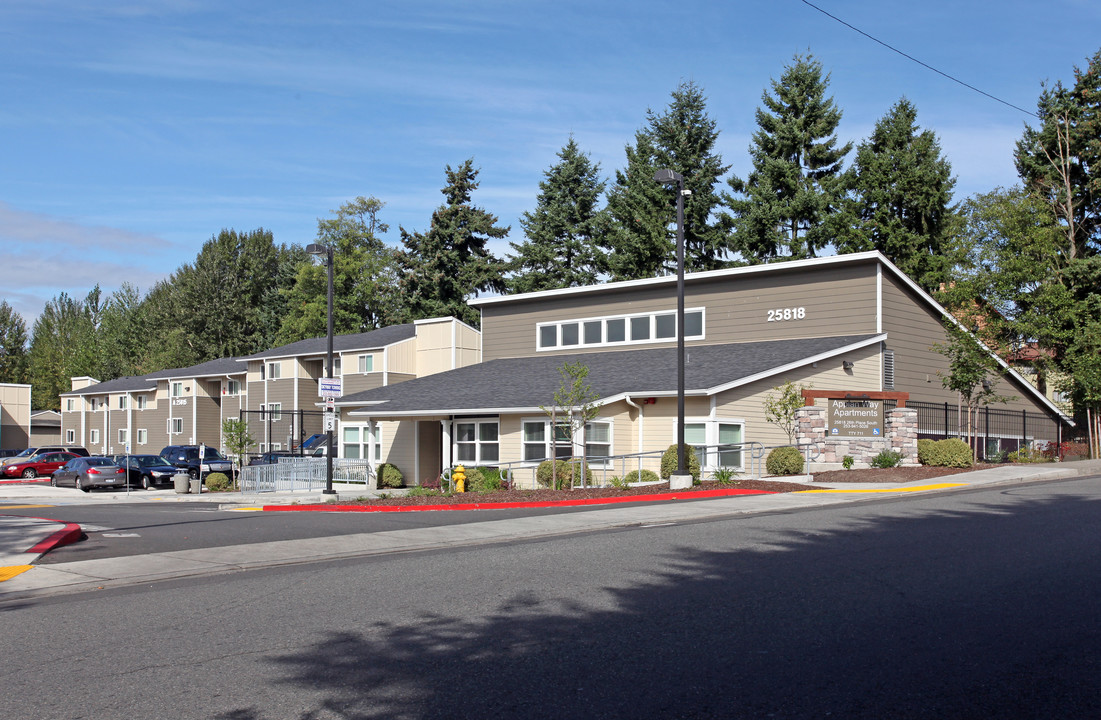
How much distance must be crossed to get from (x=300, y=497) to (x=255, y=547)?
13.2 metres

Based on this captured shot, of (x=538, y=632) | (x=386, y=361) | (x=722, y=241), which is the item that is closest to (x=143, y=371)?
(x=386, y=361)

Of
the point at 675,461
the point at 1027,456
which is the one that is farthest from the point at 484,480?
the point at 1027,456

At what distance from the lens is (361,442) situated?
1474 inches

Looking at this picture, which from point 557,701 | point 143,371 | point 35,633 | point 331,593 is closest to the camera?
point 557,701

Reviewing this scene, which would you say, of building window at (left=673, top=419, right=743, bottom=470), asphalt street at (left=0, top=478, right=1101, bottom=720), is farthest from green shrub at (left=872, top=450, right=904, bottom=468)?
asphalt street at (left=0, top=478, right=1101, bottom=720)

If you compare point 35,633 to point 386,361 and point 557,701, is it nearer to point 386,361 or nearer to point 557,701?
point 557,701

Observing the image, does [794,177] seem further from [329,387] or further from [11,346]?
[11,346]

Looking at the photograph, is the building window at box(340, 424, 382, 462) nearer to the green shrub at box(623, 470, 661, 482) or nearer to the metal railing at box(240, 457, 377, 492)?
the metal railing at box(240, 457, 377, 492)

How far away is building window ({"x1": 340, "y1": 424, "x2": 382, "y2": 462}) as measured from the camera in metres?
36.5

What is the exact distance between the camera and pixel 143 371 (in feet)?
302

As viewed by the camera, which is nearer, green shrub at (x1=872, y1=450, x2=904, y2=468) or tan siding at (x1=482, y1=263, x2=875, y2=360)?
green shrub at (x1=872, y1=450, x2=904, y2=468)

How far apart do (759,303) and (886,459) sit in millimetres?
8280

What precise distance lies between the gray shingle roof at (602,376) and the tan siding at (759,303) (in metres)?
0.65

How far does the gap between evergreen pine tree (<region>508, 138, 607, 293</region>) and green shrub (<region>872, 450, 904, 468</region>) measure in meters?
37.3
